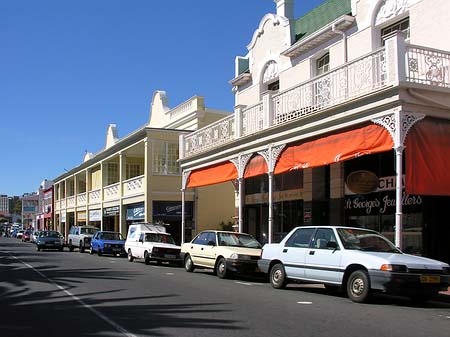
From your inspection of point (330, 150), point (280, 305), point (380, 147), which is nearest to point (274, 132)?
point (330, 150)

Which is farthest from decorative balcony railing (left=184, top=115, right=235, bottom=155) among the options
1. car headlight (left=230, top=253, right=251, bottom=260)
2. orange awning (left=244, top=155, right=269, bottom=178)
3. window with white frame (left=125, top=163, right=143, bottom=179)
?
window with white frame (left=125, top=163, right=143, bottom=179)

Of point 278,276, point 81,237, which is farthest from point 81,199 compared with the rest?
point 278,276

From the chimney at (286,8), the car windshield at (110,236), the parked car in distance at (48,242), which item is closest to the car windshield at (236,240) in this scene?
the chimney at (286,8)

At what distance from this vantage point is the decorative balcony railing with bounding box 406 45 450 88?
1365cm

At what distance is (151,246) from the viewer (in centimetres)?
2361

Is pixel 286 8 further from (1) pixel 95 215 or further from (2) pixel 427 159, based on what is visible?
(1) pixel 95 215

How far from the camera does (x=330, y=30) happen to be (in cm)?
1991

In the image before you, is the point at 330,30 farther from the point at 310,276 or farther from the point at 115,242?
the point at 115,242

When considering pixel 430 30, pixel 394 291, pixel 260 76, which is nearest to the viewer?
pixel 394 291

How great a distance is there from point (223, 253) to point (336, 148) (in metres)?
4.68

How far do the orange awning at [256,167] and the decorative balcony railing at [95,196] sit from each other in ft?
83.9

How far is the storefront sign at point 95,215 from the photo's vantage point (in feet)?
A: 145

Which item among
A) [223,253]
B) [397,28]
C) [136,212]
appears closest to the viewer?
[223,253]

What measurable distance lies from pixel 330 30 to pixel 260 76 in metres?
5.48
